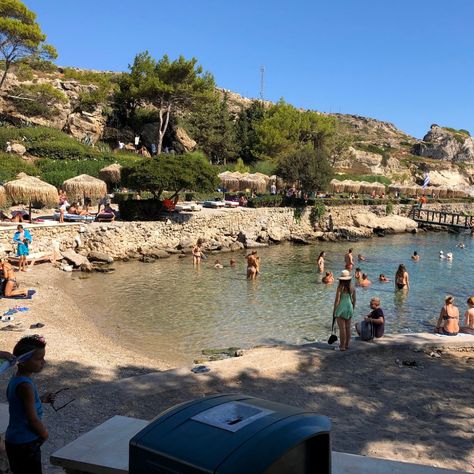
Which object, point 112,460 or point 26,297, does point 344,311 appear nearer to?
point 112,460

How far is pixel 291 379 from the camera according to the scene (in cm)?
773

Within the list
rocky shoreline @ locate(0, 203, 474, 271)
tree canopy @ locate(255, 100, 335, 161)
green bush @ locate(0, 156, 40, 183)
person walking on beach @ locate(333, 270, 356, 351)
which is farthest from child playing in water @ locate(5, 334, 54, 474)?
tree canopy @ locate(255, 100, 335, 161)

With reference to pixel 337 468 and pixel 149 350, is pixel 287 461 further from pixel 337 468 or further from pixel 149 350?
pixel 149 350

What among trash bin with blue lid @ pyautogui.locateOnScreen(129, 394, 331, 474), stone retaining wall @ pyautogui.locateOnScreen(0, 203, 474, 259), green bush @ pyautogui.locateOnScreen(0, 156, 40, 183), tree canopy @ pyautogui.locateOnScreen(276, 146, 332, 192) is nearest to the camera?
trash bin with blue lid @ pyautogui.locateOnScreen(129, 394, 331, 474)

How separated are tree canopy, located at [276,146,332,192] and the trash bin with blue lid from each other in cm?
3405

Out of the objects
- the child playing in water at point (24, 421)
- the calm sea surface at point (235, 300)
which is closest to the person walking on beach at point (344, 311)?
the calm sea surface at point (235, 300)

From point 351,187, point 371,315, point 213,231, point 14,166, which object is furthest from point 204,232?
point 351,187

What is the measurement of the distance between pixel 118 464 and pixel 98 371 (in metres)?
4.93

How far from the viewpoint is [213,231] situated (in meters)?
28.5

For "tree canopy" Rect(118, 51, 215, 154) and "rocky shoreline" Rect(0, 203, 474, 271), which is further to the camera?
"tree canopy" Rect(118, 51, 215, 154)

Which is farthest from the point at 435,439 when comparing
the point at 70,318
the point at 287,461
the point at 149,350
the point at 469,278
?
the point at 469,278

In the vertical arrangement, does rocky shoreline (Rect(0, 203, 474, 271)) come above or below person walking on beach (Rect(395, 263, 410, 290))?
above

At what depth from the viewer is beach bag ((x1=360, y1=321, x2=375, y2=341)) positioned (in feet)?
32.1

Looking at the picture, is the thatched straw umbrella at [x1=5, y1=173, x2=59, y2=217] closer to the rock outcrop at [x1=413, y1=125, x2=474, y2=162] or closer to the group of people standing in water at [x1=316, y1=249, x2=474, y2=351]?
the group of people standing in water at [x1=316, y1=249, x2=474, y2=351]
